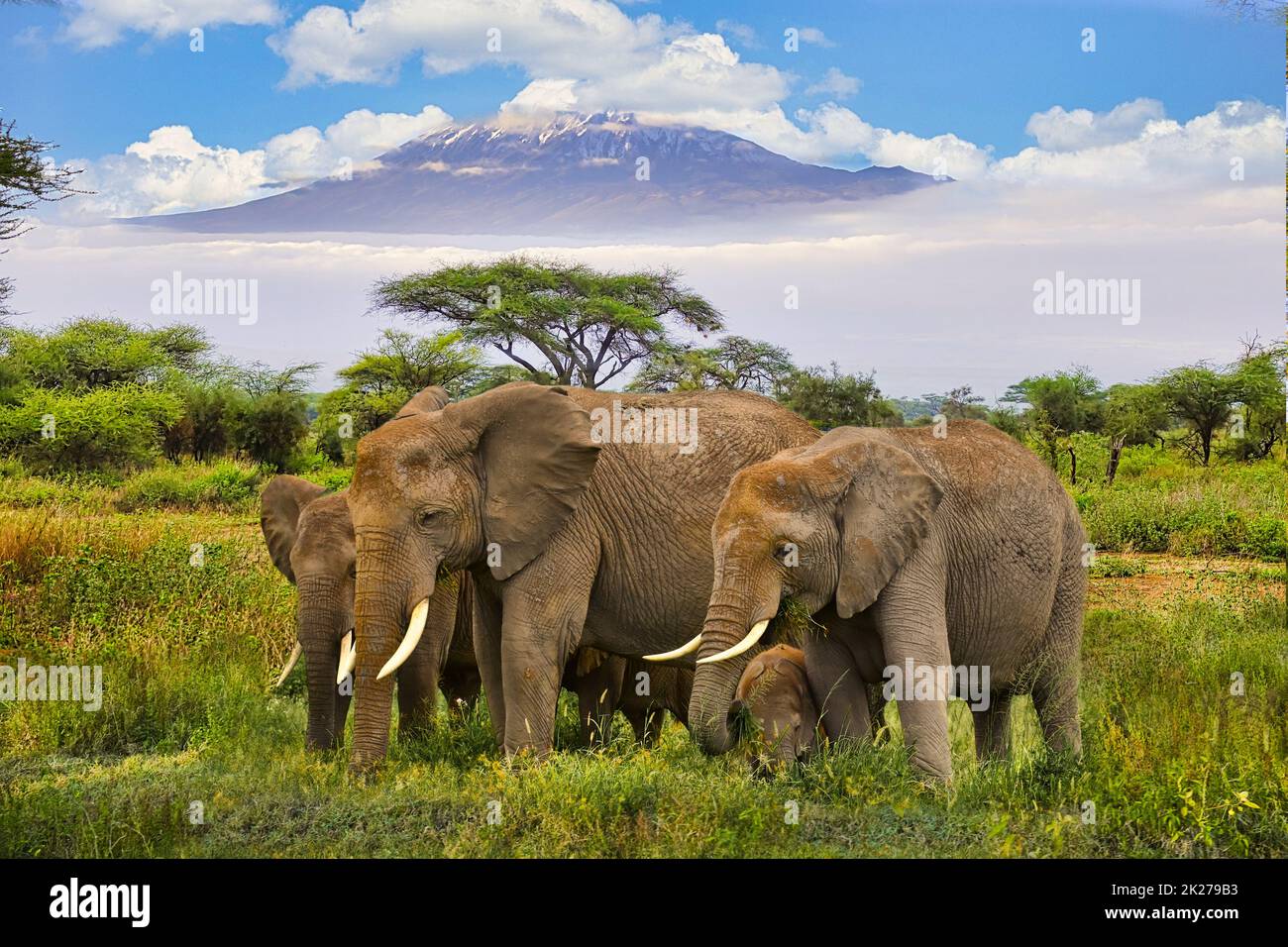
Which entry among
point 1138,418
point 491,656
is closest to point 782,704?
point 491,656

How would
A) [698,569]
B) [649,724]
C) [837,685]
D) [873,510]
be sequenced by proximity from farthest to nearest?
[649,724] < [698,569] < [837,685] < [873,510]

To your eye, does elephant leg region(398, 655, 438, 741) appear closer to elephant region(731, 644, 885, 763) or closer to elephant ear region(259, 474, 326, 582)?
elephant ear region(259, 474, 326, 582)

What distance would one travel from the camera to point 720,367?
39969mm

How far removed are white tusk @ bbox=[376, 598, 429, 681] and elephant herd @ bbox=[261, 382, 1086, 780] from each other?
0.02m

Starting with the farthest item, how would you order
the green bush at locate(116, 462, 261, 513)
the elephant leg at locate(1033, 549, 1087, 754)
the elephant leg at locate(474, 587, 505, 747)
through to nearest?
1. the green bush at locate(116, 462, 261, 513)
2. the elephant leg at locate(1033, 549, 1087, 754)
3. the elephant leg at locate(474, 587, 505, 747)

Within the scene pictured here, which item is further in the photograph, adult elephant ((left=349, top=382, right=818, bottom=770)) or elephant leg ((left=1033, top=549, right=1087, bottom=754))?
elephant leg ((left=1033, top=549, right=1087, bottom=754))

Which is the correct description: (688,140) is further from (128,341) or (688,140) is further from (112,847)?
(112,847)

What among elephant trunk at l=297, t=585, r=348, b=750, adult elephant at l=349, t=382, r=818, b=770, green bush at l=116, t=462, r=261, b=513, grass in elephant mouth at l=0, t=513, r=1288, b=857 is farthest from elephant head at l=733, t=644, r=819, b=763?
green bush at l=116, t=462, r=261, b=513

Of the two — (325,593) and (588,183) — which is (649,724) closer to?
(325,593)

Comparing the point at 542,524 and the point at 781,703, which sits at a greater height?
the point at 542,524

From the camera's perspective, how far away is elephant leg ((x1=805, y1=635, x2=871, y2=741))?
923 centimetres

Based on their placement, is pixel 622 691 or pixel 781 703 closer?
pixel 781 703

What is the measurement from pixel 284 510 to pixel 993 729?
17.9ft

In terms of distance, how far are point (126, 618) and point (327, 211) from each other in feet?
447
